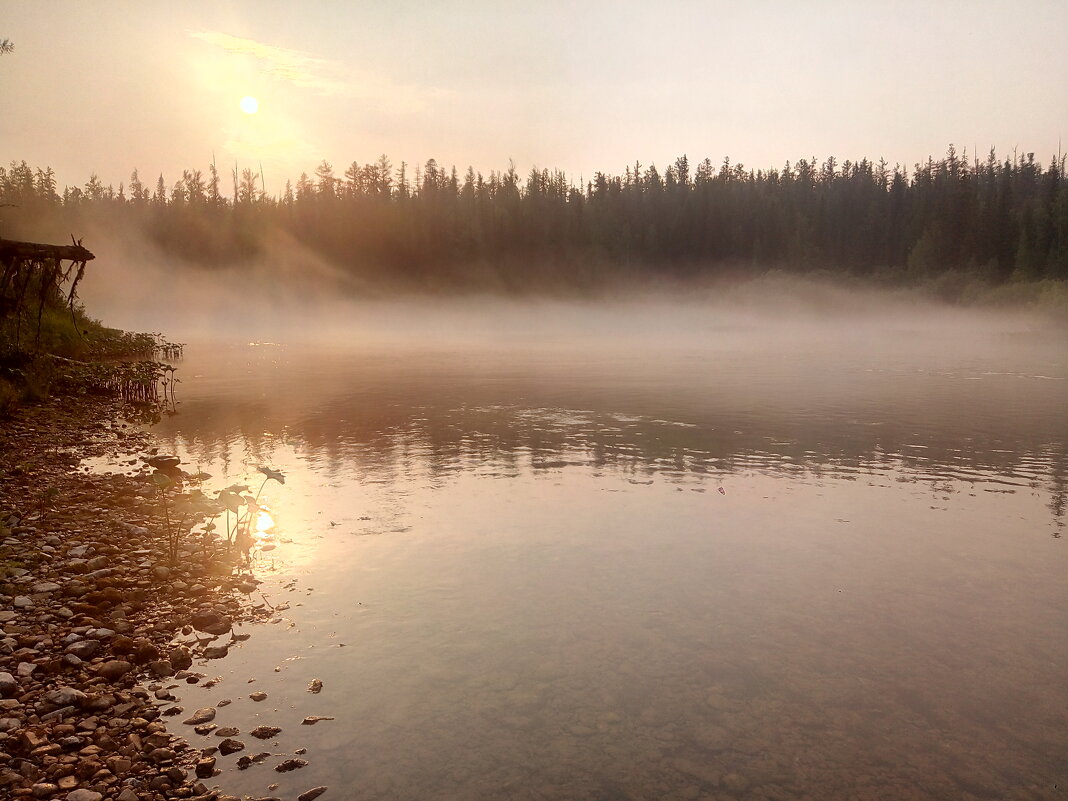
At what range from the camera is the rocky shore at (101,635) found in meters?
7.32

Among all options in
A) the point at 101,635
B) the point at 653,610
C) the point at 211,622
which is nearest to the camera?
the point at 101,635

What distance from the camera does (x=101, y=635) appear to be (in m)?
9.89

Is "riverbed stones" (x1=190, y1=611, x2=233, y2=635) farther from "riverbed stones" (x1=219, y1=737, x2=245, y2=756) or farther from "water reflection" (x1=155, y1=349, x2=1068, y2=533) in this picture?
"water reflection" (x1=155, y1=349, x2=1068, y2=533)

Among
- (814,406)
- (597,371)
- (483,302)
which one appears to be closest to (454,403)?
(814,406)

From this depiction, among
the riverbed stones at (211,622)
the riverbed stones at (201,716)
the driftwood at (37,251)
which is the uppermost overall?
the driftwood at (37,251)

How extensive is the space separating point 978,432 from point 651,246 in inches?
6748

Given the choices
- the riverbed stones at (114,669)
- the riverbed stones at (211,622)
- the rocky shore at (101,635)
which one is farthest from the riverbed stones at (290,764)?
the riverbed stones at (211,622)

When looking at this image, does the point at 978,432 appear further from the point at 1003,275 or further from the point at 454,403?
the point at 1003,275

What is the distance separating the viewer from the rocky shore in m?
7.32

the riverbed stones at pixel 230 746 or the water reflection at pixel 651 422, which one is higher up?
the water reflection at pixel 651 422

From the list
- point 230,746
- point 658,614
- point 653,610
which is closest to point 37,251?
point 230,746

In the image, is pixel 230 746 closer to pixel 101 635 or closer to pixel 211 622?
pixel 101 635

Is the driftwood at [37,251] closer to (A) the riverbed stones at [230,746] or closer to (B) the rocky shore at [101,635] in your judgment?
(B) the rocky shore at [101,635]

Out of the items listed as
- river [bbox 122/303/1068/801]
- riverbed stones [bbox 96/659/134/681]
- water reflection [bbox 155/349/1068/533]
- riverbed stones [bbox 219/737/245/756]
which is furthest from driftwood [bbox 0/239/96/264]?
riverbed stones [bbox 219/737/245/756]
